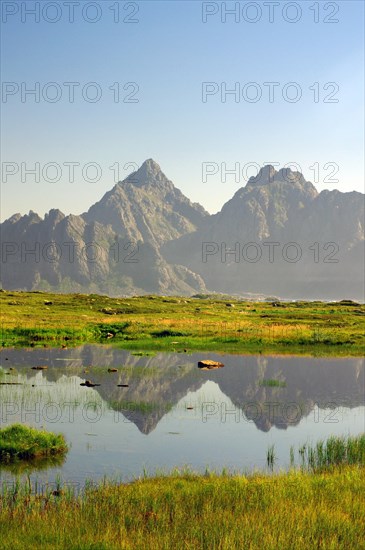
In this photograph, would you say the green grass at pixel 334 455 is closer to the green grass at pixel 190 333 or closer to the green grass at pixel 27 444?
the green grass at pixel 27 444

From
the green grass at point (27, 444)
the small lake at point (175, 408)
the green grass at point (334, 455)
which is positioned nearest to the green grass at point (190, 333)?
the small lake at point (175, 408)

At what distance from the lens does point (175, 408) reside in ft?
119

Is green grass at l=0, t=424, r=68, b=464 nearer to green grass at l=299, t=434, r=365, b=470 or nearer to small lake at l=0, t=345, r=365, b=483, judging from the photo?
small lake at l=0, t=345, r=365, b=483

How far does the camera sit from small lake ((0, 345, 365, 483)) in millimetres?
25094

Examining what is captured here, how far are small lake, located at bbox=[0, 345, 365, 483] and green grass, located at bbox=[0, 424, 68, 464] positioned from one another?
761mm

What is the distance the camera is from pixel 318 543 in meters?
13.5

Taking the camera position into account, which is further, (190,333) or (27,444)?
(190,333)

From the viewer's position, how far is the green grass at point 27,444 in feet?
79.5

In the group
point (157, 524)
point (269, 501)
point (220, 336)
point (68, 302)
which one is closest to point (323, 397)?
point (269, 501)

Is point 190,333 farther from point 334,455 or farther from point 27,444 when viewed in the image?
point 27,444

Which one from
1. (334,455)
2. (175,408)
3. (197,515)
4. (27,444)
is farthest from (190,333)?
(197,515)

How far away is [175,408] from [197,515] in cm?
2036

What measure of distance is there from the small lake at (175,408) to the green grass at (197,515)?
3.70 m

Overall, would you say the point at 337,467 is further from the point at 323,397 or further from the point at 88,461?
the point at 323,397
